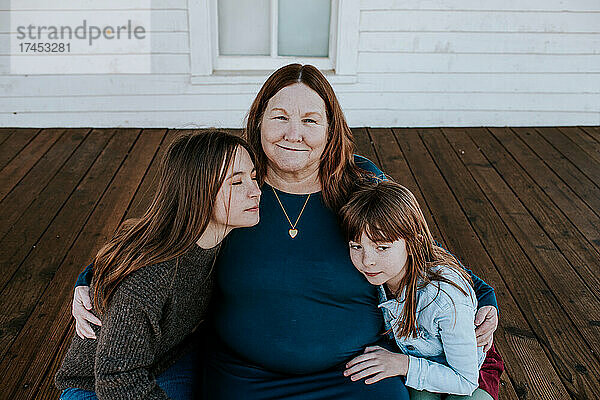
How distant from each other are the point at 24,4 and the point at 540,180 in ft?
10.9

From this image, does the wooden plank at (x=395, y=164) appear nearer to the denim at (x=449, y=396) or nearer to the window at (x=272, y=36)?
the window at (x=272, y=36)

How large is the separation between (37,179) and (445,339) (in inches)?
110

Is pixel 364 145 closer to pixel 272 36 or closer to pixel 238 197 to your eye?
pixel 272 36

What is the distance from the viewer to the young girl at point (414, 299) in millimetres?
1777

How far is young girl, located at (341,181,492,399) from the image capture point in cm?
178

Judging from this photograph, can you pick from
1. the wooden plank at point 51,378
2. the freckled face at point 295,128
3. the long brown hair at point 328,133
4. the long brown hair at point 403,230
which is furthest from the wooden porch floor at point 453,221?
the freckled face at point 295,128

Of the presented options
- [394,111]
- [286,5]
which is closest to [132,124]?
[286,5]

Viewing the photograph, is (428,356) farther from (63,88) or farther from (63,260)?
(63,88)

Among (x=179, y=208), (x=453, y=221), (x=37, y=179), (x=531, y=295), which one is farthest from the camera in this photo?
(x=37, y=179)

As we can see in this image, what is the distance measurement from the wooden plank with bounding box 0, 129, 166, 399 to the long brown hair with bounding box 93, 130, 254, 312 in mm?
796

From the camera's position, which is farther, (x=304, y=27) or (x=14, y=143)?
(x=304, y=27)

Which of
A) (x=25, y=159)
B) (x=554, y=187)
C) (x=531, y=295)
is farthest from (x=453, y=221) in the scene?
(x=25, y=159)

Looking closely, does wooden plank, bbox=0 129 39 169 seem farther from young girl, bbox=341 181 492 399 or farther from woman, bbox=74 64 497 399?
young girl, bbox=341 181 492 399

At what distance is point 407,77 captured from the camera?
4.67 metres
